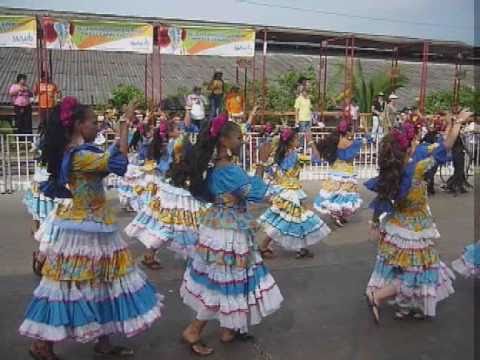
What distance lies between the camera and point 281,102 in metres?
19.5

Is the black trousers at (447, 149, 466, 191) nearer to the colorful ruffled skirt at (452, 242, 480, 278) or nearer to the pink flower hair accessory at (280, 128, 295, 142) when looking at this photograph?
the pink flower hair accessory at (280, 128, 295, 142)

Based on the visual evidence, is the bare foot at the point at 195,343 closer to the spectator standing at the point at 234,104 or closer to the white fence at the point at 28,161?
the white fence at the point at 28,161

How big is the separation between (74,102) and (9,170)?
8026 mm

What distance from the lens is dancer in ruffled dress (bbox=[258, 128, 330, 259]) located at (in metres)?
6.53

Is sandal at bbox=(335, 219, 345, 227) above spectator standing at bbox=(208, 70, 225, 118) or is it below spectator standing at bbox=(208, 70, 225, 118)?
below

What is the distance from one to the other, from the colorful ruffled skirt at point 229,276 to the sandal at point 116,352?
55 centimetres

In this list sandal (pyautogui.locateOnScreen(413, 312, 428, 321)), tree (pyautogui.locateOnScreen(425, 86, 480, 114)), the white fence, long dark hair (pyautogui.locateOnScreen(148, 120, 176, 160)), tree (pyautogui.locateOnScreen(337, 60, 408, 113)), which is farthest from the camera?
tree (pyautogui.locateOnScreen(425, 86, 480, 114))

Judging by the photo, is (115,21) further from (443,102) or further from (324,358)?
(443,102)

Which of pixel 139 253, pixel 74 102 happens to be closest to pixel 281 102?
pixel 139 253

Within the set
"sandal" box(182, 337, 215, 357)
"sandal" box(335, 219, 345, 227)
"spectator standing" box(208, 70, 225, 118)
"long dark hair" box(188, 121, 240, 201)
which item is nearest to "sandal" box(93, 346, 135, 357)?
"sandal" box(182, 337, 215, 357)

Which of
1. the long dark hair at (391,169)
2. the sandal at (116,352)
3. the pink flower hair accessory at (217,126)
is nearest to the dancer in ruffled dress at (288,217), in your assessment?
the long dark hair at (391,169)

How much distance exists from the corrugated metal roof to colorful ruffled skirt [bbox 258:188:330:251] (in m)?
14.8

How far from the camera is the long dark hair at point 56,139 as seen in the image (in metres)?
3.76

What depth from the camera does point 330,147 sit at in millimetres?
8328
